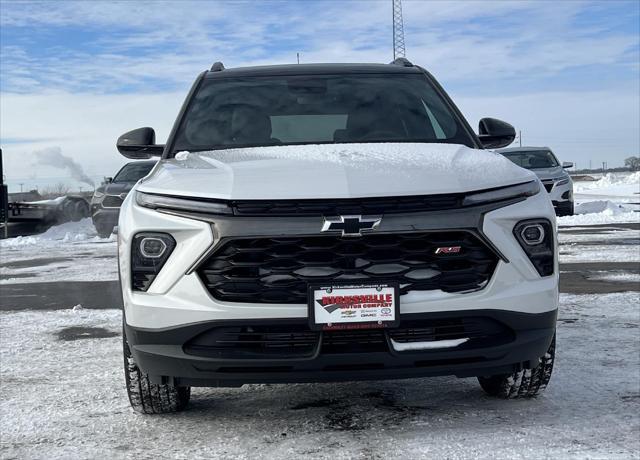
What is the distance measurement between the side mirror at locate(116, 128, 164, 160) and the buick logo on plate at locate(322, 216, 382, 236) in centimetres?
188

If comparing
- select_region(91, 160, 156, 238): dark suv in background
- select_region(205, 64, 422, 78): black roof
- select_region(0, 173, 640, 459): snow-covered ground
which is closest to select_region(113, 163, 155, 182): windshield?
select_region(91, 160, 156, 238): dark suv in background

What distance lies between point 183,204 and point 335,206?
0.60 metres

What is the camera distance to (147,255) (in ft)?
9.35

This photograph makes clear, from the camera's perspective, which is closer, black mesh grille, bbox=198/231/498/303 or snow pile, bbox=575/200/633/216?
black mesh grille, bbox=198/231/498/303

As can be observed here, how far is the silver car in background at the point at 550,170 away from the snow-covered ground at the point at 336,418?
1163cm

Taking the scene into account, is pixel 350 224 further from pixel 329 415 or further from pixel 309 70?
pixel 309 70

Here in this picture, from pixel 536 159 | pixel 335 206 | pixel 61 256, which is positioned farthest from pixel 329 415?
pixel 536 159

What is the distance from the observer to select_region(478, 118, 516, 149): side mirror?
4.39 meters

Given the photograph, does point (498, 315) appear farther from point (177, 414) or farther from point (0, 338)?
point (0, 338)

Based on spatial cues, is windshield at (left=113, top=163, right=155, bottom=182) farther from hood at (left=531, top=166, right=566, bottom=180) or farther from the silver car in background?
hood at (left=531, top=166, right=566, bottom=180)

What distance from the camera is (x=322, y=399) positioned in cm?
352

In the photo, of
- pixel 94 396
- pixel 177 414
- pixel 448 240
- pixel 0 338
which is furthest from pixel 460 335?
pixel 0 338

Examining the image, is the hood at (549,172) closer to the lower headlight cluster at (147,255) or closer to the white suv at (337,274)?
the white suv at (337,274)

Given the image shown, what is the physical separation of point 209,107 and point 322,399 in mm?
1802
